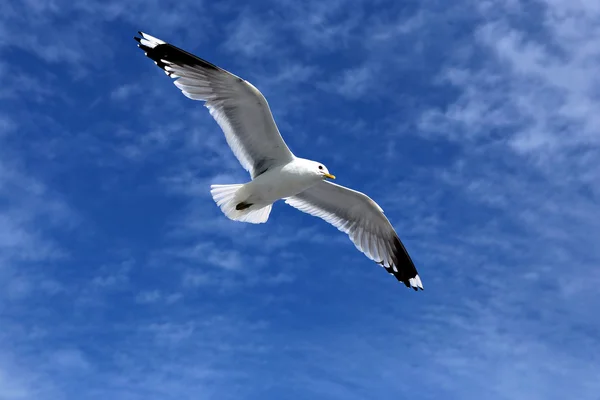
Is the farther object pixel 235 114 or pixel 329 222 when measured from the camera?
pixel 329 222

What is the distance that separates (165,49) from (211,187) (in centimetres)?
194

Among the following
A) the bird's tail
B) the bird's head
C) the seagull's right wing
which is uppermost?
the seagull's right wing

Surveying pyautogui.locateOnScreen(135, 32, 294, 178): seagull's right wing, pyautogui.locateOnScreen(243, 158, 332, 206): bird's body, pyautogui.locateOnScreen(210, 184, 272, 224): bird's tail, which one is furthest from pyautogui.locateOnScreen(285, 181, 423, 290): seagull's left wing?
pyautogui.locateOnScreen(135, 32, 294, 178): seagull's right wing

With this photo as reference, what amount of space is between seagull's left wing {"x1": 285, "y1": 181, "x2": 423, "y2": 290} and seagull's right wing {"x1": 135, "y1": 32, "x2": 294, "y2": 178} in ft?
5.49

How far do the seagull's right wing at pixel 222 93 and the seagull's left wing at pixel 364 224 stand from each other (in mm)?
1673

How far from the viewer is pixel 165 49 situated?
9.59 m

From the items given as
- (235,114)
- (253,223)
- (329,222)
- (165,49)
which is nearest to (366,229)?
(329,222)

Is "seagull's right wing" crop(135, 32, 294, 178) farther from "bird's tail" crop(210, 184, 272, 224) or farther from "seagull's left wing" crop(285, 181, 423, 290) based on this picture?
"seagull's left wing" crop(285, 181, 423, 290)

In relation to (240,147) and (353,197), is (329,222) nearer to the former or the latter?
(353,197)

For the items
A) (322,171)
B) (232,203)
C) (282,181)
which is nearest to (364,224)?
(322,171)

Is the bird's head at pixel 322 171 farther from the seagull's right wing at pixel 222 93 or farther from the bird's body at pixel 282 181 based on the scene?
the seagull's right wing at pixel 222 93

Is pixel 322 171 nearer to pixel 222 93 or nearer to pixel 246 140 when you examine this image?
pixel 246 140

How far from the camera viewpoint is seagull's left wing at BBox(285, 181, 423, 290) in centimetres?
1120

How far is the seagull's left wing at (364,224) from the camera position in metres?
11.2
